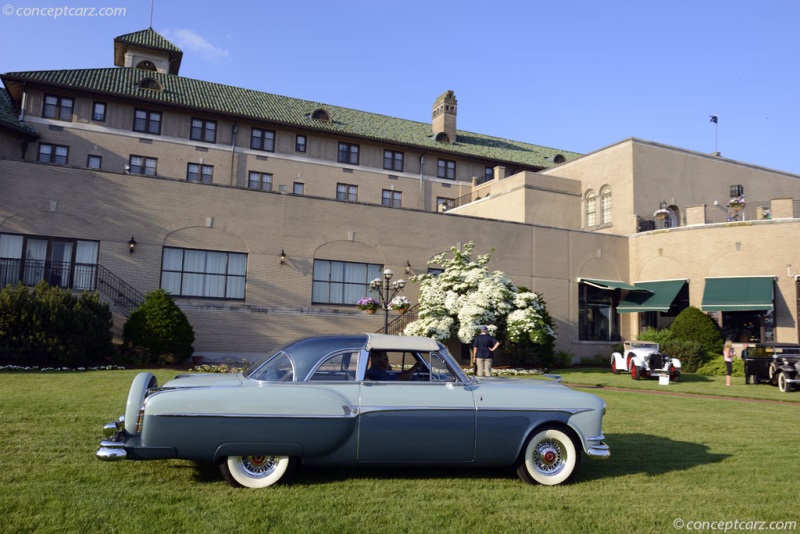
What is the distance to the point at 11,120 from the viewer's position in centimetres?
3216

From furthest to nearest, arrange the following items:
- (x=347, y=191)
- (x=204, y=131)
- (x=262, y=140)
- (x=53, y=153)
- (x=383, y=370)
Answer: (x=347, y=191) < (x=262, y=140) < (x=204, y=131) < (x=53, y=153) < (x=383, y=370)

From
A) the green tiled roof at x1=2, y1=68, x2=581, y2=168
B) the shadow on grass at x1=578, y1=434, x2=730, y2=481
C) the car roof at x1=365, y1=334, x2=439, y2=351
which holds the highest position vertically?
the green tiled roof at x1=2, y1=68, x2=581, y2=168

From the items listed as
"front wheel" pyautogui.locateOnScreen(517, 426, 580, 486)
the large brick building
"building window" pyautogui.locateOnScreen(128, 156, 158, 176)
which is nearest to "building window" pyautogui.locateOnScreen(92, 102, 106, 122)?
the large brick building

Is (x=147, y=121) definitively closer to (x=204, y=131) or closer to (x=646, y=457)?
(x=204, y=131)

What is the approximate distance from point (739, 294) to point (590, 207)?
9668mm

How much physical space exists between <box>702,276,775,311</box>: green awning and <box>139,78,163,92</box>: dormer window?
31.9 metres

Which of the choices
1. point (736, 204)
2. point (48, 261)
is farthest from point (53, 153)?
point (736, 204)

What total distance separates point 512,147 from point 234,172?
856 inches

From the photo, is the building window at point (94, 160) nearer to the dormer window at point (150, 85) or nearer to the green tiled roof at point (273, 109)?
the green tiled roof at point (273, 109)

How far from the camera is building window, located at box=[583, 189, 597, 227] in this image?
33.8 m

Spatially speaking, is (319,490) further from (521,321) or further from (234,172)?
(234,172)

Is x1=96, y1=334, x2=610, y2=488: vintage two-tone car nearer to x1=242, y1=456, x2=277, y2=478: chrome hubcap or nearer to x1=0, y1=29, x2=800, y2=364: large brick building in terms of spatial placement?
x1=242, y1=456, x2=277, y2=478: chrome hubcap

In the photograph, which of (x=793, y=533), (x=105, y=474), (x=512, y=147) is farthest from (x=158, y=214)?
(x=512, y=147)

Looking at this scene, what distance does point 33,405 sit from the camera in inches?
410
